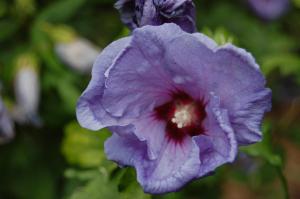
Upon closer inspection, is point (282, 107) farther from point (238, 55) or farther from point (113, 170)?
point (238, 55)

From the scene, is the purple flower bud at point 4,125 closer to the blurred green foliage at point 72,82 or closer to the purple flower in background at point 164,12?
the blurred green foliage at point 72,82

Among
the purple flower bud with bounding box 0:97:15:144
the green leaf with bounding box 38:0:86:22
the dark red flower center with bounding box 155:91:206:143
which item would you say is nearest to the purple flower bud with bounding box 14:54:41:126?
the green leaf with bounding box 38:0:86:22

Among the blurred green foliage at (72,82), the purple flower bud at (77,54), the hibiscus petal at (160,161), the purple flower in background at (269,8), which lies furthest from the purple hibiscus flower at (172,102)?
the purple flower in background at (269,8)

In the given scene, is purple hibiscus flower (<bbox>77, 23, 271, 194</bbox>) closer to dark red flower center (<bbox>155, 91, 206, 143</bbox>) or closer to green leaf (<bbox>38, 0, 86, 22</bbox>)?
dark red flower center (<bbox>155, 91, 206, 143</bbox>)

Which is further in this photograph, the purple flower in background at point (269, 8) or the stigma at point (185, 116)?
the purple flower in background at point (269, 8)

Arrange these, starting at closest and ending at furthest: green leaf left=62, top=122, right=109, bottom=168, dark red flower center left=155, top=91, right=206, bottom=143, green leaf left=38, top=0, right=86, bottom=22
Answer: dark red flower center left=155, top=91, right=206, bottom=143, green leaf left=62, top=122, right=109, bottom=168, green leaf left=38, top=0, right=86, bottom=22

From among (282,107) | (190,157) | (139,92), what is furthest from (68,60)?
(282,107)

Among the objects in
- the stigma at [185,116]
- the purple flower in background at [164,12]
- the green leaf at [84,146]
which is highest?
the purple flower in background at [164,12]
